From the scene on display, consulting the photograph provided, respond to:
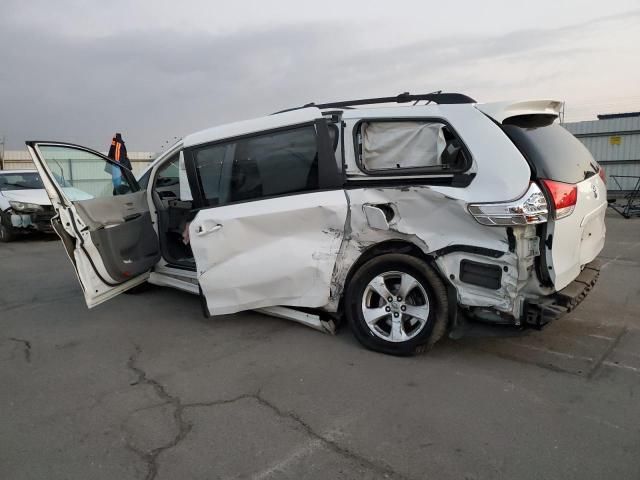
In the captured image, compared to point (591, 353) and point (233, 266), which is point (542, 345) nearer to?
point (591, 353)

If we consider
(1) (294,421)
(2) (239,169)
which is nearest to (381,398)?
(1) (294,421)

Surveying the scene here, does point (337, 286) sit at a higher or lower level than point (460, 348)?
Answer: higher

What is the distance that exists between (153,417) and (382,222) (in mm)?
2128

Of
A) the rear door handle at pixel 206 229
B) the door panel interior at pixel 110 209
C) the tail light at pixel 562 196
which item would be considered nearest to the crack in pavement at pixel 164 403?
the rear door handle at pixel 206 229

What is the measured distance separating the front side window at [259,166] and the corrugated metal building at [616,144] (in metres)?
15.0

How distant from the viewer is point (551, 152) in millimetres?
3709

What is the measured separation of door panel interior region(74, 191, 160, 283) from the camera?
4.77 meters

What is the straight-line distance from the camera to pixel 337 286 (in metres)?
4.25

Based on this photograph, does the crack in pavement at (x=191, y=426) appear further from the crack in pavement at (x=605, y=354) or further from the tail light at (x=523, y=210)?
the crack in pavement at (x=605, y=354)

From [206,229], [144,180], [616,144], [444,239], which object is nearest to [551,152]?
[444,239]

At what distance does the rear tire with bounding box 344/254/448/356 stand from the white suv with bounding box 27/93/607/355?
11mm

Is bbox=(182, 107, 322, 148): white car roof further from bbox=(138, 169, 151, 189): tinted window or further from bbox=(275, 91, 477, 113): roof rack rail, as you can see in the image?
bbox=(138, 169, 151, 189): tinted window

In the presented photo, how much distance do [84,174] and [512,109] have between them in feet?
14.0

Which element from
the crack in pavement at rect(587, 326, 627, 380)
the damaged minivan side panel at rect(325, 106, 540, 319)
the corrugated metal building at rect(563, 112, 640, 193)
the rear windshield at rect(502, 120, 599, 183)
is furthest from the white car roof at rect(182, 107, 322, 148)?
the corrugated metal building at rect(563, 112, 640, 193)
